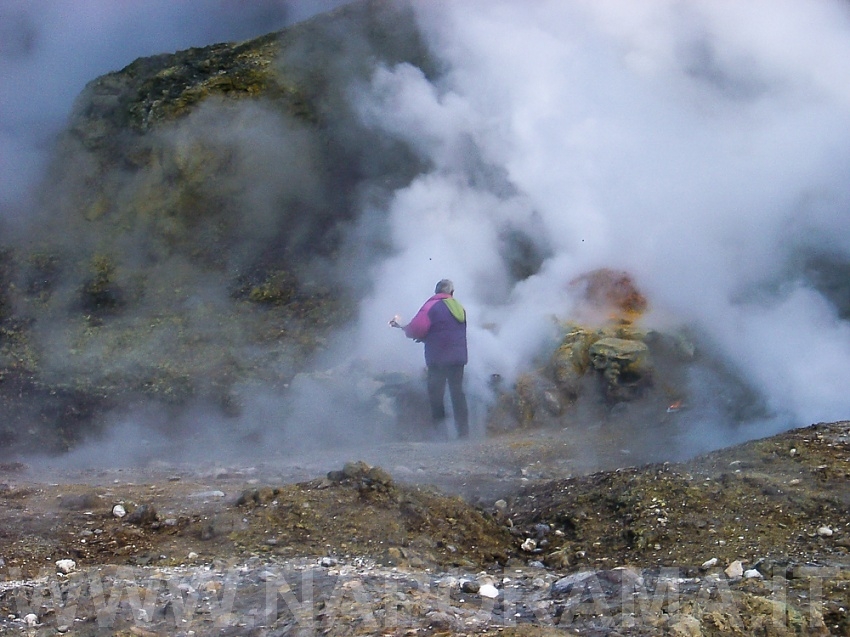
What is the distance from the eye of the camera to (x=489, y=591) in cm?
361

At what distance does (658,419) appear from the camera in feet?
23.1

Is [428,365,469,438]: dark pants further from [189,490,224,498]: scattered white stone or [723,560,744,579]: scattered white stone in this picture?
[723,560,744,579]: scattered white stone

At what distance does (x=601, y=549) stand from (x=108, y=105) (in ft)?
33.1

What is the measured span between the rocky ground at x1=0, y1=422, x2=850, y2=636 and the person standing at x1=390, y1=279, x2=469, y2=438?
1.53 meters

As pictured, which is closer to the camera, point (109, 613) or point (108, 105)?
point (109, 613)

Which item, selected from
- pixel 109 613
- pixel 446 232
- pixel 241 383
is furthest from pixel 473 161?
pixel 109 613

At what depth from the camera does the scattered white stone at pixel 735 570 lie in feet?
11.5

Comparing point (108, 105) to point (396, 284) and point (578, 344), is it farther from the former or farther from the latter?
point (578, 344)

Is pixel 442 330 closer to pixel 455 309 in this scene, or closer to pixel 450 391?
pixel 455 309

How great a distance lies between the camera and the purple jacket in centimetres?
725

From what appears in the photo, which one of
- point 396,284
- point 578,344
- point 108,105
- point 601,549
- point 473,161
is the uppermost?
point 108,105

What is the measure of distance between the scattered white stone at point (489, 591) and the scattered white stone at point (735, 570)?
838 millimetres

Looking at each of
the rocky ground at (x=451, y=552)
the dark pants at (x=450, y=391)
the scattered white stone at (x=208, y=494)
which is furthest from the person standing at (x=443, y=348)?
the scattered white stone at (x=208, y=494)

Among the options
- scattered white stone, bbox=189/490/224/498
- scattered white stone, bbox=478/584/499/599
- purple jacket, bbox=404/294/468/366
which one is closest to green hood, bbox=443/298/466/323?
purple jacket, bbox=404/294/468/366
